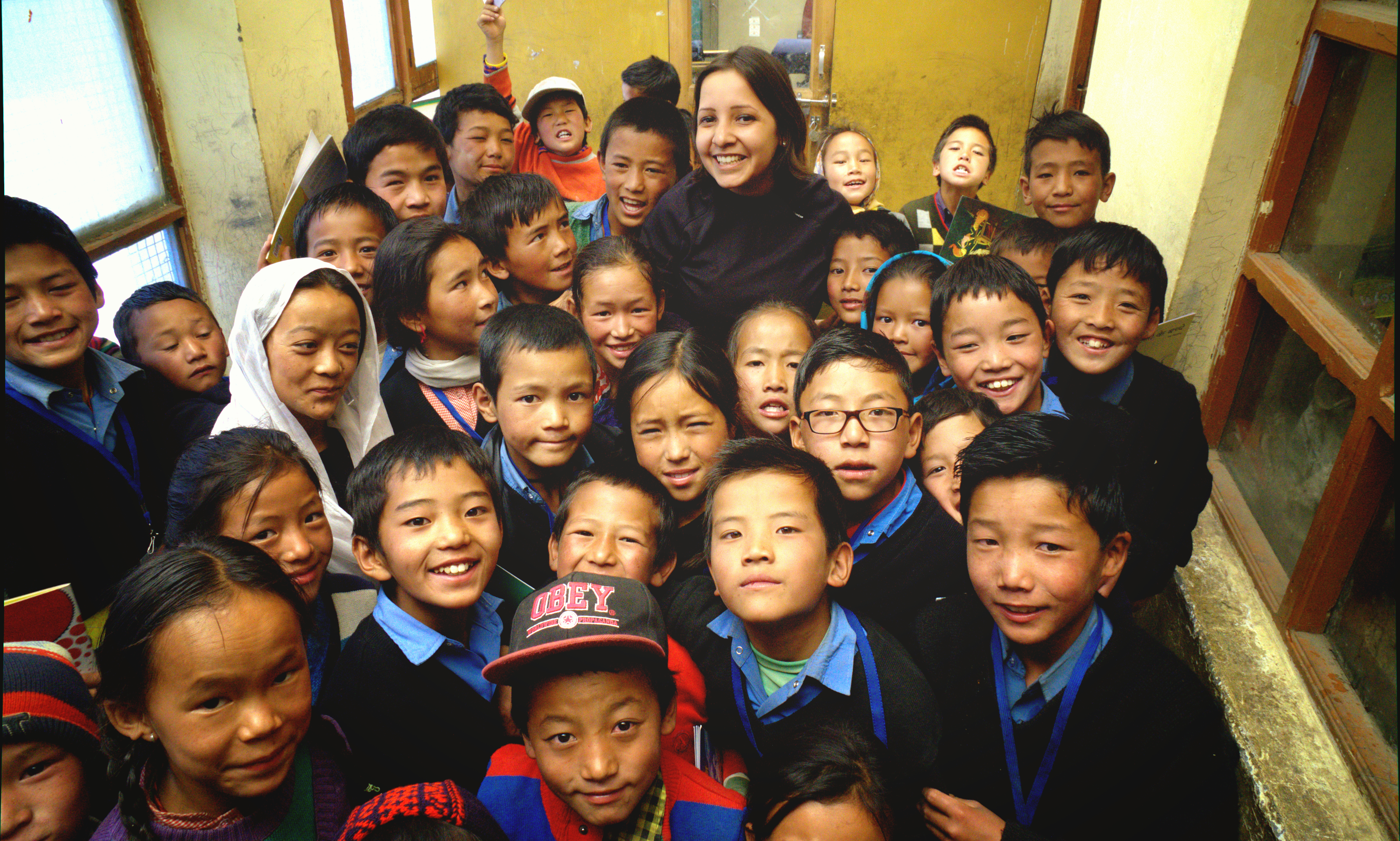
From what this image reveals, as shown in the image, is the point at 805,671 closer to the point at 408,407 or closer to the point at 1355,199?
the point at 408,407

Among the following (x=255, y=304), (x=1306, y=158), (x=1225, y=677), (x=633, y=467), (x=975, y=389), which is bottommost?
(x=1225, y=677)

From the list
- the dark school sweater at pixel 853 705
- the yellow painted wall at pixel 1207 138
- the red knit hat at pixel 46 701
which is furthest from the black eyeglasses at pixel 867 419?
the red knit hat at pixel 46 701

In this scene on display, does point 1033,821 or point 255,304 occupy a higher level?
point 255,304

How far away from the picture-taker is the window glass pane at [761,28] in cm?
600

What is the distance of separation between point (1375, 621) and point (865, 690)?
1038mm

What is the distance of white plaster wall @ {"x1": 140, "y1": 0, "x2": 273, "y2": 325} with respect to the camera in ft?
10.2

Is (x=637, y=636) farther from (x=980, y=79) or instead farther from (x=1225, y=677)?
(x=980, y=79)

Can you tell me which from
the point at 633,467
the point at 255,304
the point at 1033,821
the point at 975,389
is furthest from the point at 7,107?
the point at 1033,821

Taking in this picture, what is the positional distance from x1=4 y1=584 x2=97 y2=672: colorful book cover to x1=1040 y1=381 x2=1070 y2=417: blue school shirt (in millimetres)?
2025

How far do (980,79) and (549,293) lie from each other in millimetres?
4339

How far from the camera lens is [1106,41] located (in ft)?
13.4

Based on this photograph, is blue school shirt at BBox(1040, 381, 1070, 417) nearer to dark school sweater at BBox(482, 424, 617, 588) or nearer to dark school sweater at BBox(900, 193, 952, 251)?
dark school sweater at BBox(482, 424, 617, 588)

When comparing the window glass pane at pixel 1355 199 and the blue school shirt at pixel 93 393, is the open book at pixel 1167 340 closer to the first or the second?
the window glass pane at pixel 1355 199

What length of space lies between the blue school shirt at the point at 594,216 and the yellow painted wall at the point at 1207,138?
1892 mm
